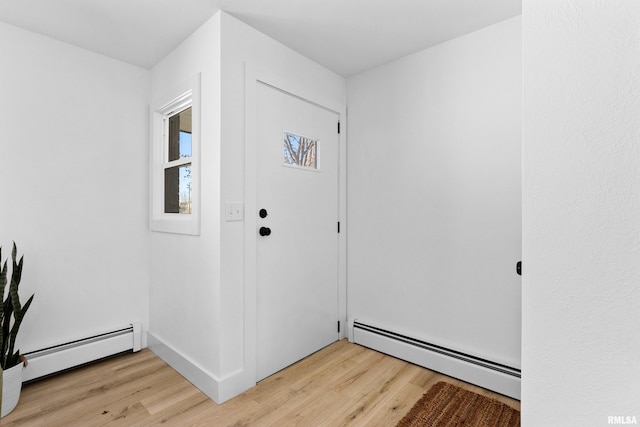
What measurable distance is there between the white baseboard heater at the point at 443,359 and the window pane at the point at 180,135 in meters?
1.93

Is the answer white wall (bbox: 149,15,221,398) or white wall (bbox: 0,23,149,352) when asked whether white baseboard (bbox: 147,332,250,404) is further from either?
white wall (bbox: 0,23,149,352)

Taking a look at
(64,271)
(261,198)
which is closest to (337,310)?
(261,198)

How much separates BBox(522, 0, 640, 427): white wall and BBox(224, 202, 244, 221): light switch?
1539 mm

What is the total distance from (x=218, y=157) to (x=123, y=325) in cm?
164

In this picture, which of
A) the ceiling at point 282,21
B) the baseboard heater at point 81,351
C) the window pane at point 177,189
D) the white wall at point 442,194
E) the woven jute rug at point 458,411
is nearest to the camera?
the woven jute rug at point 458,411

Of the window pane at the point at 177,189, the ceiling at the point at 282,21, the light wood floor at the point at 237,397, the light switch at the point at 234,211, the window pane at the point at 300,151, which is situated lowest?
the light wood floor at the point at 237,397

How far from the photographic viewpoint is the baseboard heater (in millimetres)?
2045

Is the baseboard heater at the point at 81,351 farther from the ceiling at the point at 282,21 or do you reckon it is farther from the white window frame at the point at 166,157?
the ceiling at the point at 282,21

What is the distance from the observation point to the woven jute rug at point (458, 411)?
1.64 metres

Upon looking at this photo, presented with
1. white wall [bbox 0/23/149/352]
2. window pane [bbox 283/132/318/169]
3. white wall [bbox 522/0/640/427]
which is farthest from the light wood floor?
window pane [bbox 283/132/318/169]

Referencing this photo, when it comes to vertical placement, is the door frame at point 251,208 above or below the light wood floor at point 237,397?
above

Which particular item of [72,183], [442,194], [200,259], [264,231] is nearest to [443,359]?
[442,194]

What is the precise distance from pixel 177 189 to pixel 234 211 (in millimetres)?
738

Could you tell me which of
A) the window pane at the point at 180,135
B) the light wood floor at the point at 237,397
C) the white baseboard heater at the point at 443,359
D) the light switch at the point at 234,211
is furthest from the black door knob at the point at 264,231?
the white baseboard heater at the point at 443,359
